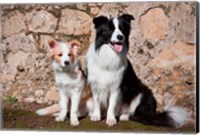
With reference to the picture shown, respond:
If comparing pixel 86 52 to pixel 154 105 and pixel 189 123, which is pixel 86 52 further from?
pixel 189 123

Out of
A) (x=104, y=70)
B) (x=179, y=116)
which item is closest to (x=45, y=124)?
(x=104, y=70)

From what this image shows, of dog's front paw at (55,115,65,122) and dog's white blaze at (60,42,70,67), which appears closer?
dog's white blaze at (60,42,70,67)

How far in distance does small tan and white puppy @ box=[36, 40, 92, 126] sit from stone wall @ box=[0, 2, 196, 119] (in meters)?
0.08

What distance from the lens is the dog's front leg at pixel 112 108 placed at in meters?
3.34

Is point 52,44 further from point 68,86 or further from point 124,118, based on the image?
point 124,118

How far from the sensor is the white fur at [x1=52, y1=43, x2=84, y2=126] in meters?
3.38

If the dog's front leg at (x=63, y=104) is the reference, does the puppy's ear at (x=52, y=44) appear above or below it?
above

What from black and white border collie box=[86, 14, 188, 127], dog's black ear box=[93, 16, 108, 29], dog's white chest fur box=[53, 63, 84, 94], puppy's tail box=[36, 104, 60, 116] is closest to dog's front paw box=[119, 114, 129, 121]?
black and white border collie box=[86, 14, 188, 127]

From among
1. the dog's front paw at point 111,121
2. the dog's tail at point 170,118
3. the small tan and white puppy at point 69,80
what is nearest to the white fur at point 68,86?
the small tan and white puppy at point 69,80

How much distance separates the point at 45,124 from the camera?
349cm

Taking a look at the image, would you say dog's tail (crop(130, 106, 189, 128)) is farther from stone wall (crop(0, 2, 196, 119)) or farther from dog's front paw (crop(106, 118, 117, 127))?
dog's front paw (crop(106, 118, 117, 127))

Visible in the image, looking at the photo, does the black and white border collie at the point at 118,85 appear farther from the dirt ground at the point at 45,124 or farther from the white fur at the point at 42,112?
the white fur at the point at 42,112

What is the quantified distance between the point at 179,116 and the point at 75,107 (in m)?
0.67

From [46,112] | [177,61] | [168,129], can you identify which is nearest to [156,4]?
[177,61]
